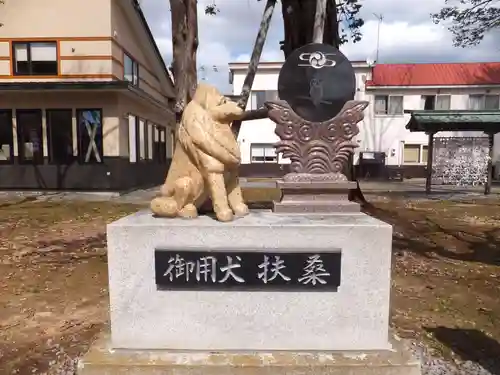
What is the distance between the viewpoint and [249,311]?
281 centimetres

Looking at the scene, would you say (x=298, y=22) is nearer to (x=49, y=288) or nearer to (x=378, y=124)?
(x=49, y=288)

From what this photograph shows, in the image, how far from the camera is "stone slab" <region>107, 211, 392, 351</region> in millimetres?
2758

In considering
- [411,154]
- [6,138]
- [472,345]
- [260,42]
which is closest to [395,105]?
[411,154]

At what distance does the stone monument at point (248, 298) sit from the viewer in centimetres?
274

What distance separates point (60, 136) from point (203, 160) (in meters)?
13.2

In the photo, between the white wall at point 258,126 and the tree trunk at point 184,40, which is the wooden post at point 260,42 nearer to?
the tree trunk at point 184,40

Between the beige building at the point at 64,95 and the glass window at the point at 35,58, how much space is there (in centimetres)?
3

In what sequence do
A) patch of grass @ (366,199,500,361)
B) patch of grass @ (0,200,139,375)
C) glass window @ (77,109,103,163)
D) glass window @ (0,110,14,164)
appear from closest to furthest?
patch of grass @ (0,200,139,375)
patch of grass @ (366,199,500,361)
glass window @ (77,109,103,163)
glass window @ (0,110,14,164)

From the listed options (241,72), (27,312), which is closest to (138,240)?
(27,312)

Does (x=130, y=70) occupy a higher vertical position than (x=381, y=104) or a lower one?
higher

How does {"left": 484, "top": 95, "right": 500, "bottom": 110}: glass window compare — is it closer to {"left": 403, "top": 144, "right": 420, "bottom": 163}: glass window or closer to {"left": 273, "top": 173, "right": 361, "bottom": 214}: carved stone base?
{"left": 403, "top": 144, "right": 420, "bottom": 163}: glass window

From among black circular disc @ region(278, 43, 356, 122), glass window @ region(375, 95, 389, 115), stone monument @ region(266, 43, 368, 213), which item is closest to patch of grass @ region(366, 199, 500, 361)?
stone monument @ region(266, 43, 368, 213)

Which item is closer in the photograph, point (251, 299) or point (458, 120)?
point (251, 299)

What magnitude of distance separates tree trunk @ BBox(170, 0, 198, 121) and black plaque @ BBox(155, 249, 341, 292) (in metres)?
4.82
